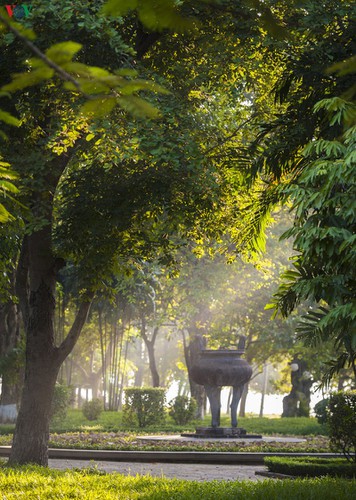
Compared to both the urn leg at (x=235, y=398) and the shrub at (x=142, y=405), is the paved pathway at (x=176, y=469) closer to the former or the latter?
the urn leg at (x=235, y=398)

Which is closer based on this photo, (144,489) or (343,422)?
(144,489)

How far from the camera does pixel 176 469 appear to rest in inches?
625

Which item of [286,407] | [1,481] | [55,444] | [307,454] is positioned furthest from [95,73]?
[286,407]

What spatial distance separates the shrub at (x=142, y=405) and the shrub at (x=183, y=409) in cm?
189

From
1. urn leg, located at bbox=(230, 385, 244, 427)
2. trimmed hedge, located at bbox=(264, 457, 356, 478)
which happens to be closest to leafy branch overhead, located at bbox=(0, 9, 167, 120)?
trimmed hedge, located at bbox=(264, 457, 356, 478)

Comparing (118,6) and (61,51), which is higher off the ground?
(118,6)

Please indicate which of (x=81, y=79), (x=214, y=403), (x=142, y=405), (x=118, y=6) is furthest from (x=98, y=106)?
(x=142, y=405)

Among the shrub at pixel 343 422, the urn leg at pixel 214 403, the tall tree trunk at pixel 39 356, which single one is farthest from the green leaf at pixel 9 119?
the urn leg at pixel 214 403

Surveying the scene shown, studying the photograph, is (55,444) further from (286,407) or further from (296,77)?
(286,407)

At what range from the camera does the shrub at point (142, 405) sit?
27938 millimetres

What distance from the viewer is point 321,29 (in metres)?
12.4

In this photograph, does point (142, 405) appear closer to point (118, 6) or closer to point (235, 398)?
point (235, 398)

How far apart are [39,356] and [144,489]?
185 inches

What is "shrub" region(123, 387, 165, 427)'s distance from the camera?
91.7 feet
